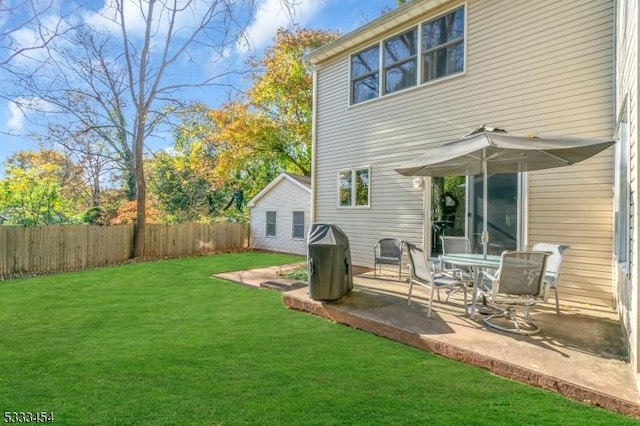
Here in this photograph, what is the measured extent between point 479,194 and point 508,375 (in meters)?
4.03

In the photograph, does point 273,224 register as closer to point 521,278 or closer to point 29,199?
point 29,199

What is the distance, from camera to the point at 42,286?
725 centimetres

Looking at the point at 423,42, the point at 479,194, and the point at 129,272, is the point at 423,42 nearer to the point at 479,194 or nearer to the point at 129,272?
the point at 479,194

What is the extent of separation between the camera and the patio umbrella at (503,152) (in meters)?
3.51

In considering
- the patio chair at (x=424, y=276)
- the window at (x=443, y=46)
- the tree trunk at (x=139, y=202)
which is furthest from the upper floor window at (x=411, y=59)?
the tree trunk at (x=139, y=202)

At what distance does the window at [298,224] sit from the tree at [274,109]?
18.2 feet

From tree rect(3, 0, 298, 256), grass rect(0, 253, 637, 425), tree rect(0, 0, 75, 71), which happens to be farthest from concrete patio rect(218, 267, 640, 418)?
tree rect(3, 0, 298, 256)

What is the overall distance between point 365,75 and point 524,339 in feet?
22.7

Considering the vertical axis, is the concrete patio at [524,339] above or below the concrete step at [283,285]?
above

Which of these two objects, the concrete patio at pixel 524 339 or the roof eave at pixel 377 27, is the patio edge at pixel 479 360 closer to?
the concrete patio at pixel 524 339

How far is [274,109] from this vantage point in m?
17.9

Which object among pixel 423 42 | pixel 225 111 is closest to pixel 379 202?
pixel 423 42

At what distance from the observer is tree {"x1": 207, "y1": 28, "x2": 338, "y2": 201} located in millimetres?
17188

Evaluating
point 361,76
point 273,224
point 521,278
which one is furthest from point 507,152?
point 273,224
